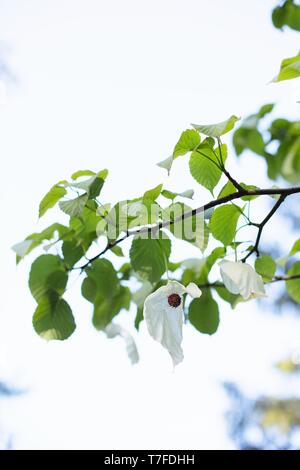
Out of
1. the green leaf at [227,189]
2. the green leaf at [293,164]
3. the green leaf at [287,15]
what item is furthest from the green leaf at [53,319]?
the green leaf at [287,15]

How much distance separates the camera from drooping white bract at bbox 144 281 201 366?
0.52 meters

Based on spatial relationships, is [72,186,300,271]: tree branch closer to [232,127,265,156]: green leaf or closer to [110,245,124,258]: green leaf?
[110,245,124,258]: green leaf

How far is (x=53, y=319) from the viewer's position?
2.39 ft

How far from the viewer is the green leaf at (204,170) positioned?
605mm

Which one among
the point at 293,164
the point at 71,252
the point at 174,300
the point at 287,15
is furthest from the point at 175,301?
the point at 287,15

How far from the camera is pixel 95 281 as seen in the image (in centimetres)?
78

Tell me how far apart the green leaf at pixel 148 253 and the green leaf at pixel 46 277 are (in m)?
0.11

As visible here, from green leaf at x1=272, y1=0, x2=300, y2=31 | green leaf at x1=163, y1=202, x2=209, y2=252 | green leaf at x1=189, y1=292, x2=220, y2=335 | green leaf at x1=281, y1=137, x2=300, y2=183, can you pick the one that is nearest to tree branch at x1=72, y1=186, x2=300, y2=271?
green leaf at x1=163, y1=202, x2=209, y2=252

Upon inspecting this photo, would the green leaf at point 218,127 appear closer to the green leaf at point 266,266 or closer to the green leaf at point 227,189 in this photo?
the green leaf at point 227,189
